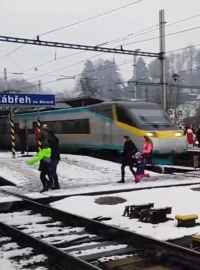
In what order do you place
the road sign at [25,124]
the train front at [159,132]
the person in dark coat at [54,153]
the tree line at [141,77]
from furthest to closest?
1. the tree line at [141,77]
2. the road sign at [25,124]
3. the train front at [159,132]
4. the person in dark coat at [54,153]

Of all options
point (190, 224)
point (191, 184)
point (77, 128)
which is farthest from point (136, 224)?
point (77, 128)

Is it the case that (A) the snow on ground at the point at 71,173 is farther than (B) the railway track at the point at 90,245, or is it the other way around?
(A) the snow on ground at the point at 71,173

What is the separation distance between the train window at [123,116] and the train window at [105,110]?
529 mm

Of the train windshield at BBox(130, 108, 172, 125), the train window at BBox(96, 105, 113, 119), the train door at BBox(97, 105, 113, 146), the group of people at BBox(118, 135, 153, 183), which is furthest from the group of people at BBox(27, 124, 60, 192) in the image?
the train window at BBox(96, 105, 113, 119)

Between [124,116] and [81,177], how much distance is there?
6.10 m

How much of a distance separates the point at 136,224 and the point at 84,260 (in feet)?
8.15

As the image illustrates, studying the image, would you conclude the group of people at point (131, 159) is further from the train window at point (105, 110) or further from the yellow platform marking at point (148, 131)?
the train window at point (105, 110)

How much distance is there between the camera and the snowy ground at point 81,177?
14383mm

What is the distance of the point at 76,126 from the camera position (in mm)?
25516

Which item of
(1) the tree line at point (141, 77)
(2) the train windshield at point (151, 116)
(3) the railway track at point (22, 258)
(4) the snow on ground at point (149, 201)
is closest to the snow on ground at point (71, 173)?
(4) the snow on ground at point (149, 201)

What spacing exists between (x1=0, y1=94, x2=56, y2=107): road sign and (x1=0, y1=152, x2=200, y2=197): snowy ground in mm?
2634

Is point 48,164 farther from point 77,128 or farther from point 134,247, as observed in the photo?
point 77,128

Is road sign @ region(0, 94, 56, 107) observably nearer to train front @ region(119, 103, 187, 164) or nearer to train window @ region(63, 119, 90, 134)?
train window @ region(63, 119, 90, 134)

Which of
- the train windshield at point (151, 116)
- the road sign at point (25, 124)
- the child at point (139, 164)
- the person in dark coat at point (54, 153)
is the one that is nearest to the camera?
the person in dark coat at point (54, 153)
